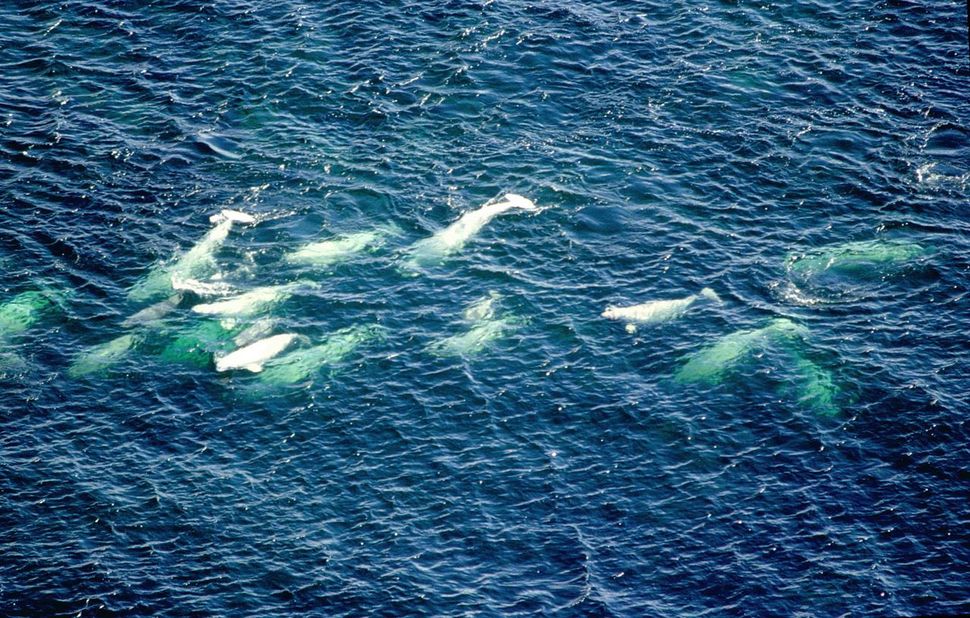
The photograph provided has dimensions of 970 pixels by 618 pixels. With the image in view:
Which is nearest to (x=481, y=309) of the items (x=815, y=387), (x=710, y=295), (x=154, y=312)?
(x=710, y=295)

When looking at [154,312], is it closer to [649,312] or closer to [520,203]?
[520,203]

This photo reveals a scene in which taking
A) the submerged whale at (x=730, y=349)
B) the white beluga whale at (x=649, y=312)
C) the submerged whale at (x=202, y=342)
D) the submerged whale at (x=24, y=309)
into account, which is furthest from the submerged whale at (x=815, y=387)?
the submerged whale at (x=24, y=309)

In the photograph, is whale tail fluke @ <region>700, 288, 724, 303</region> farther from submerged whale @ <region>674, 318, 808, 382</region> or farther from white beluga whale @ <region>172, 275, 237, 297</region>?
white beluga whale @ <region>172, 275, 237, 297</region>

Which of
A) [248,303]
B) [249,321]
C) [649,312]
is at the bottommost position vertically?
[649,312]

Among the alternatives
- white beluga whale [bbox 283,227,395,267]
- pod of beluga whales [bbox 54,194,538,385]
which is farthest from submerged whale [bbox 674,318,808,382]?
white beluga whale [bbox 283,227,395,267]

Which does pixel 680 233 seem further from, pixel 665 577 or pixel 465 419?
pixel 665 577

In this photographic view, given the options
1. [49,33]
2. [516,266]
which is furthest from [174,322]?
[49,33]

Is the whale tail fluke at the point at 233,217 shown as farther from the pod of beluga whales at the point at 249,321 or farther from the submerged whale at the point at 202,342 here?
the submerged whale at the point at 202,342
